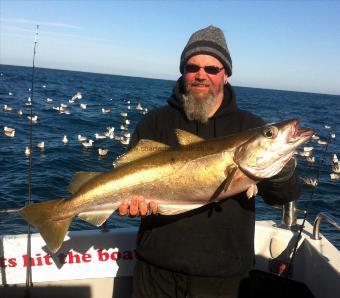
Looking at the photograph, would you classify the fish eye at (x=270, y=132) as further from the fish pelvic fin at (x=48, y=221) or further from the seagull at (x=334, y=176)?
the seagull at (x=334, y=176)

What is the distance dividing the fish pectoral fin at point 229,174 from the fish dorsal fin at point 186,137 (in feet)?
1.52

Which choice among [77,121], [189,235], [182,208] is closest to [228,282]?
[189,235]

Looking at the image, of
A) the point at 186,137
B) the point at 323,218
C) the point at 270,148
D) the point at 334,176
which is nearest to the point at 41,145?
the point at 334,176

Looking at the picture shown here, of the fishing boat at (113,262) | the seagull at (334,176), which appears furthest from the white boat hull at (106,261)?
the seagull at (334,176)

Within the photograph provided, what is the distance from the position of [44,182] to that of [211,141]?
1322 cm

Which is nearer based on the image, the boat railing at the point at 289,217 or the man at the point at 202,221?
the man at the point at 202,221

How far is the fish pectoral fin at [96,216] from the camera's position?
14.1ft

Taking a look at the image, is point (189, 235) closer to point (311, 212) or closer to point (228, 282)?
point (228, 282)

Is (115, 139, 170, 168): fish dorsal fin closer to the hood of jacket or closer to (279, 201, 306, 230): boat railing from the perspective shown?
the hood of jacket

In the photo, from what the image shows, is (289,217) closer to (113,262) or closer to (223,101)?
(223,101)

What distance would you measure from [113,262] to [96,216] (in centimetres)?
159

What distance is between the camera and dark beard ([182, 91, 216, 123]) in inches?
172

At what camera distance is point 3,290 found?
5.44 metres

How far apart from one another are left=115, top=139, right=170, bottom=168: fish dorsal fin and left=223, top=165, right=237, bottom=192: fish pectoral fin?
729mm
